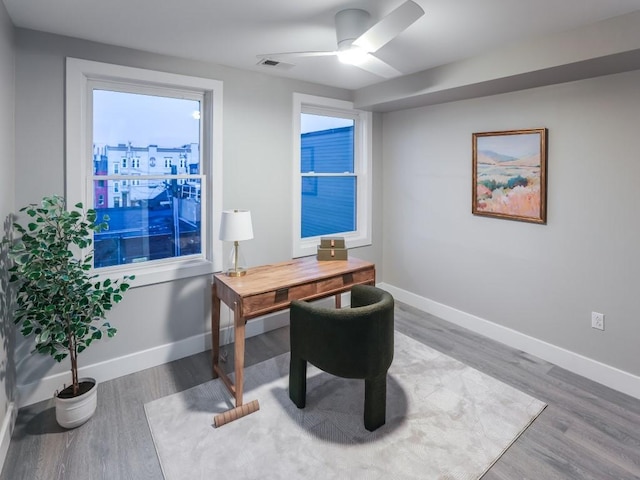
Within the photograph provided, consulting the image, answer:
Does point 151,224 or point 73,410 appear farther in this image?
point 151,224

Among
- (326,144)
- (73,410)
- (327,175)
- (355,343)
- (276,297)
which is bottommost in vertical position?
(73,410)

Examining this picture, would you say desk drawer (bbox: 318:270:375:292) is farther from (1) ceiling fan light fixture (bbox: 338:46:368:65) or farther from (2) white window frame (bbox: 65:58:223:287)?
(1) ceiling fan light fixture (bbox: 338:46:368:65)

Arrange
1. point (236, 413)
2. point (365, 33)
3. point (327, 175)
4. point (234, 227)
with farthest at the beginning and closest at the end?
point (327, 175) → point (234, 227) → point (236, 413) → point (365, 33)

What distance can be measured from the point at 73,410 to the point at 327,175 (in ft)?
9.48

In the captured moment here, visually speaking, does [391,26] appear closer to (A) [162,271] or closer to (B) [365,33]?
(B) [365,33]

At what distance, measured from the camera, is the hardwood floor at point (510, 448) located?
193cm

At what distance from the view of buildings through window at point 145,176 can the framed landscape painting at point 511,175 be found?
2.44 m

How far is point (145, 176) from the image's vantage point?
2.89 meters

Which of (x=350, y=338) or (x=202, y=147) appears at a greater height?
(x=202, y=147)

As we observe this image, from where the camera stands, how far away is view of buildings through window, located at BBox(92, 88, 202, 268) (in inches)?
108

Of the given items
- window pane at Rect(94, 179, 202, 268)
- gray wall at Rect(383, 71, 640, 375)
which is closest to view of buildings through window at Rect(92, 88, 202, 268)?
window pane at Rect(94, 179, 202, 268)

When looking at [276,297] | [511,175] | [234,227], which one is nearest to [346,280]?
[276,297]

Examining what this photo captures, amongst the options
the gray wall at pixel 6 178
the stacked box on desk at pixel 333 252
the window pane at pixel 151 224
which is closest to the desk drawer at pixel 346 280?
the stacked box on desk at pixel 333 252

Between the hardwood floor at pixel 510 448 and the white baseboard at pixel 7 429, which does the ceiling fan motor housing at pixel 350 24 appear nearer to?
the hardwood floor at pixel 510 448
